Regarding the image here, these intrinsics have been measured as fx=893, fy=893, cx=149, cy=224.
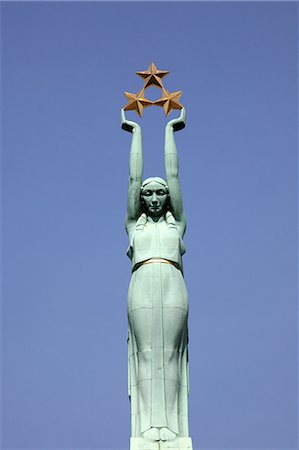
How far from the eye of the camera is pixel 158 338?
65.9 ft

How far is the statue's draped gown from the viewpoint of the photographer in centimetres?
1972

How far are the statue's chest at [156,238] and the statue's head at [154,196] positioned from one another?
0.51 metres

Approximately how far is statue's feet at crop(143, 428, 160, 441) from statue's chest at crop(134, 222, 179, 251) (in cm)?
422

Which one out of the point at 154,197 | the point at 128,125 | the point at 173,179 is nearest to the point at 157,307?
the point at 154,197

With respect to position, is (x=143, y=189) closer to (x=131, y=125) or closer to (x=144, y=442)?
(x=131, y=125)

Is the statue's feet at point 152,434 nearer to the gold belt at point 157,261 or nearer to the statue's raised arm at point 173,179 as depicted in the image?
the gold belt at point 157,261

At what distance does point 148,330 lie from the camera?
66.2 feet

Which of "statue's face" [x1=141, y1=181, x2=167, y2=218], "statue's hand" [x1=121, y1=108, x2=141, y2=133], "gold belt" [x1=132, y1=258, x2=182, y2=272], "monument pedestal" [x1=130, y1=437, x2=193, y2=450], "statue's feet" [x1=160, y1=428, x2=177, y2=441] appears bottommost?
"monument pedestal" [x1=130, y1=437, x2=193, y2=450]

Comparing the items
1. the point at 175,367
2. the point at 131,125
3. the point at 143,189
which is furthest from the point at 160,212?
the point at 175,367

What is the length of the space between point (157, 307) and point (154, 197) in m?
2.80

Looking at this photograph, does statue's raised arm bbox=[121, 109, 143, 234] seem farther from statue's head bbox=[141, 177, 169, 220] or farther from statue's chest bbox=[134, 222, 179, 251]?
statue's chest bbox=[134, 222, 179, 251]

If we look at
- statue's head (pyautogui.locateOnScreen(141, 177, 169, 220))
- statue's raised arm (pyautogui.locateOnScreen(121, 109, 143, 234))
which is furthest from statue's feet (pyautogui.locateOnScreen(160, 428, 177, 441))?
statue's head (pyautogui.locateOnScreen(141, 177, 169, 220))

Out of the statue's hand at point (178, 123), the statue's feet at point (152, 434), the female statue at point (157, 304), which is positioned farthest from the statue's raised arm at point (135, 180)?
the statue's feet at point (152, 434)

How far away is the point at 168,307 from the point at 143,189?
3.04 meters
